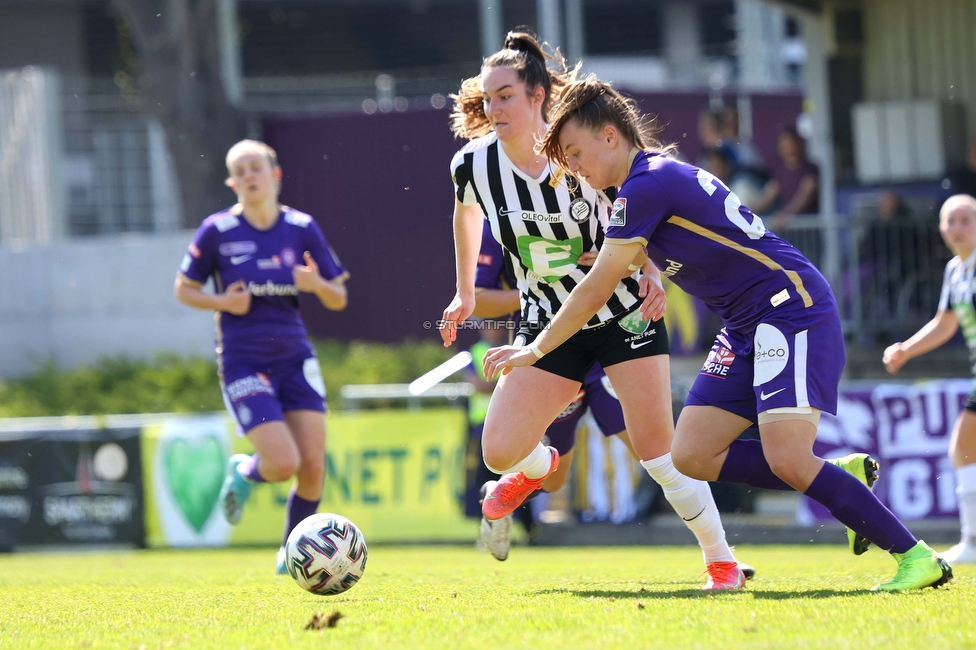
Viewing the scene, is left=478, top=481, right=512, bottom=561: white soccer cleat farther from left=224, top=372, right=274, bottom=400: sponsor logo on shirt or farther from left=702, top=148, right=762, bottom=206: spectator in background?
left=702, top=148, right=762, bottom=206: spectator in background

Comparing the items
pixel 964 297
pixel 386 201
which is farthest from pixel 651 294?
pixel 386 201

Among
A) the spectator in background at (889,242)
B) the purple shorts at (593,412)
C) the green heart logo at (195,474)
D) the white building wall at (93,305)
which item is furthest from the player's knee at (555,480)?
the white building wall at (93,305)

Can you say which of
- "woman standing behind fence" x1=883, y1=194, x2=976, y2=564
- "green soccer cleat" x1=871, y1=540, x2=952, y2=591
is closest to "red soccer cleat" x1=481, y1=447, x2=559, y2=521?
"green soccer cleat" x1=871, y1=540, x2=952, y2=591

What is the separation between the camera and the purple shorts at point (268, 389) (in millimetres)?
7488

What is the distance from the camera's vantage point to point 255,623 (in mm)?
4836

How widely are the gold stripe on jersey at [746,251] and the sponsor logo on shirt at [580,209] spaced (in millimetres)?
731

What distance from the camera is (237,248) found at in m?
7.79

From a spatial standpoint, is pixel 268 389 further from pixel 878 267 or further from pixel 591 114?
pixel 878 267

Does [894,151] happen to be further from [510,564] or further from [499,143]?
[499,143]

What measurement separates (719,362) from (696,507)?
2.62 ft

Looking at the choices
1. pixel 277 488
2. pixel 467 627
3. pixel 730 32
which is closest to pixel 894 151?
pixel 277 488

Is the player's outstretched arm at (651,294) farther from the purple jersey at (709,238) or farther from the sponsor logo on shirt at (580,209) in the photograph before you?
the purple jersey at (709,238)

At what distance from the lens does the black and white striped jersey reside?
586 centimetres

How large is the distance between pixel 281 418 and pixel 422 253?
32.4 feet
